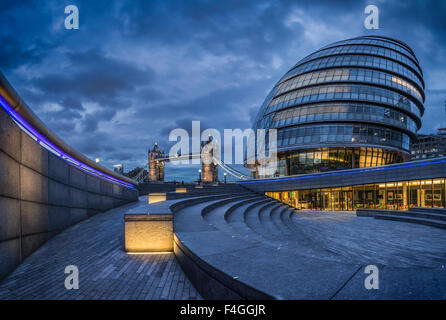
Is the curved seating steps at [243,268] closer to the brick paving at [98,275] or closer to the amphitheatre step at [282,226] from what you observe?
the brick paving at [98,275]

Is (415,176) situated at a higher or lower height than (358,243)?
higher

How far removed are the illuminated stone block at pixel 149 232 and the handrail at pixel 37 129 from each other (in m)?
3.81

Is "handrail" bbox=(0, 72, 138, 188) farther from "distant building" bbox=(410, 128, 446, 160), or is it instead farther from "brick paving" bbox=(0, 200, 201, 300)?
"distant building" bbox=(410, 128, 446, 160)

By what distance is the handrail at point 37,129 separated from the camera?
5.15 m

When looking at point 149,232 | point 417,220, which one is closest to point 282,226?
point 149,232

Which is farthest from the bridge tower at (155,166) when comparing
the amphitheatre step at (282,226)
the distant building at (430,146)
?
the distant building at (430,146)

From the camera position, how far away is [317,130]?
40250 mm

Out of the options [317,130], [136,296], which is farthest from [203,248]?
[317,130]

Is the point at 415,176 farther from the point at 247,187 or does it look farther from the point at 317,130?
the point at 247,187

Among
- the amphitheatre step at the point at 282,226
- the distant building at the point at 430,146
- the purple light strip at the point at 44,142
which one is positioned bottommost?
the amphitheatre step at the point at 282,226

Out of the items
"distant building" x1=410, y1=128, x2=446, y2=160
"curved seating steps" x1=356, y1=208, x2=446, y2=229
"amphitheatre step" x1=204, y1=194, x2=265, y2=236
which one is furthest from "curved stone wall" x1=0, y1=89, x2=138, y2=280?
"distant building" x1=410, y1=128, x2=446, y2=160
